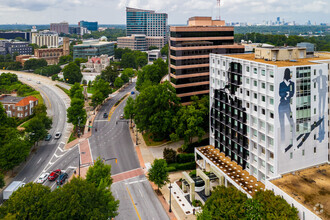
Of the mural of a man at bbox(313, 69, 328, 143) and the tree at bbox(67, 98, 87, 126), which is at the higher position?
the mural of a man at bbox(313, 69, 328, 143)

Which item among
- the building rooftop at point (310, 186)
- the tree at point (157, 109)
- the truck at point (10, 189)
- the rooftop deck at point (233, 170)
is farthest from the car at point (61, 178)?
the building rooftop at point (310, 186)

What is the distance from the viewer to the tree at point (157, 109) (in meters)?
79.2

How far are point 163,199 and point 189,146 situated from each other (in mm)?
22938

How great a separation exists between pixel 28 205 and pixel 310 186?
4579cm

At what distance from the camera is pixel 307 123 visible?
2064 inches

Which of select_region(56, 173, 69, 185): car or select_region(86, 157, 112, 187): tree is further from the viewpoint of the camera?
select_region(56, 173, 69, 185): car

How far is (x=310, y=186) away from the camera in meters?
46.6

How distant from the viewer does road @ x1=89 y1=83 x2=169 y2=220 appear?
54.2 m

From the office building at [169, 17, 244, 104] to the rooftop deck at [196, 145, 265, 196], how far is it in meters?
26.5

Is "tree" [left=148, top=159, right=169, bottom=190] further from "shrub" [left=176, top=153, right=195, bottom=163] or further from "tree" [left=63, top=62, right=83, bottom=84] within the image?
"tree" [left=63, top=62, right=83, bottom=84]

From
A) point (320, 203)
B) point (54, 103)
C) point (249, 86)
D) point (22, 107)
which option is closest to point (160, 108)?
point (249, 86)

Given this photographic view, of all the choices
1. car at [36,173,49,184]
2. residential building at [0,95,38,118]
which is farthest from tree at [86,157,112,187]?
residential building at [0,95,38,118]

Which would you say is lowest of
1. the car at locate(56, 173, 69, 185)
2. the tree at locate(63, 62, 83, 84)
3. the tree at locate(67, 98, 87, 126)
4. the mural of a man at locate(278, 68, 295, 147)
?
the car at locate(56, 173, 69, 185)

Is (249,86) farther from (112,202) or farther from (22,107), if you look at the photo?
(22,107)
